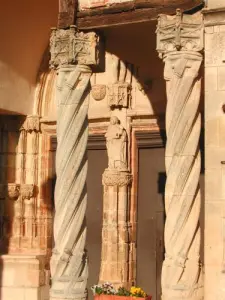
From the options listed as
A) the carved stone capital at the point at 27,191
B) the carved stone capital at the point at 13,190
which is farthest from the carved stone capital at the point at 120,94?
the carved stone capital at the point at 13,190

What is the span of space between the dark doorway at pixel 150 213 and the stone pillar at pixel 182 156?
3557 mm

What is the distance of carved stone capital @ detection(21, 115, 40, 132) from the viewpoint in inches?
543

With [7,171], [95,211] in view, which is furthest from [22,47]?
[95,211]

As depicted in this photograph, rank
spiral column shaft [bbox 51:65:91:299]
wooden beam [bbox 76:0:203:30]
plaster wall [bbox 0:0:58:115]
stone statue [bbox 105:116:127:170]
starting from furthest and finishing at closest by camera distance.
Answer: plaster wall [bbox 0:0:58:115] → stone statue [bbox 105:116:127:170] → spiral column shaft [bbox 51:65:91:299] → wooden beam [bbox 76:0:203:30]

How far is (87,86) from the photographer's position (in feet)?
33.3

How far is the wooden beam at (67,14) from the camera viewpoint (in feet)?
33.1

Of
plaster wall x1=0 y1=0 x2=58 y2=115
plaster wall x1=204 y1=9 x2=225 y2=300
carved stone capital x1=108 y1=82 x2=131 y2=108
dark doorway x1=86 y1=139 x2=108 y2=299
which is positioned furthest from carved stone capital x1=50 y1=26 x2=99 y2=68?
dark doorway x1=86 y1=139 x2=108 y2=299

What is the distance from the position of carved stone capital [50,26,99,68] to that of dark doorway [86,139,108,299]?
3.48 m

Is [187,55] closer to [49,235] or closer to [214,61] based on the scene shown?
[214,61]

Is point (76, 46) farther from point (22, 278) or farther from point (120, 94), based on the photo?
point (22, 278)

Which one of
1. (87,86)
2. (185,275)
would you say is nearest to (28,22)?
(87,86)

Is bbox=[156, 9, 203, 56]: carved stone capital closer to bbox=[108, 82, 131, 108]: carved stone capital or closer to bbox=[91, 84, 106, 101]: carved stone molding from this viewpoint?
bbox=[108, 82, 131, 108]: carved stone capital

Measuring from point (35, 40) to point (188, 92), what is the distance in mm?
5423

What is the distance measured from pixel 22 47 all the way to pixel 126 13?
4.16 m
